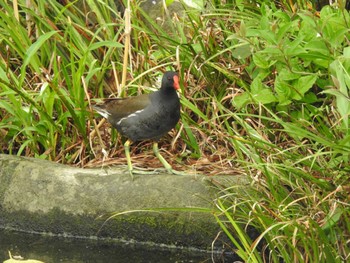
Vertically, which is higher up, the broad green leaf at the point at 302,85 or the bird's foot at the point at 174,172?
the broad green leaf at the point at 302,85

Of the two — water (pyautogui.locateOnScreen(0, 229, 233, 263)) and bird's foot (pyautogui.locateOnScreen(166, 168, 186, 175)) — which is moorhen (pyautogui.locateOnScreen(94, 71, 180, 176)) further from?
water (pyautogui.locateOnScreen(0, 229, 233, 263))

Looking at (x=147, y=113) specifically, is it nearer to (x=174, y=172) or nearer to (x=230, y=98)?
(x=174, y=172)

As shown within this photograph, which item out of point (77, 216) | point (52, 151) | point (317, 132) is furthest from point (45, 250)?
point (317, 132)

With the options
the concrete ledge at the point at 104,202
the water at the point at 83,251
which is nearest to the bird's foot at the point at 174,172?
the concrete ledge at the point at 104,202

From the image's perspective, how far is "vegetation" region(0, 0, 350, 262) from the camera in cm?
433

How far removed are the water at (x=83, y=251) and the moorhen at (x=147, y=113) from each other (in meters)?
0.44

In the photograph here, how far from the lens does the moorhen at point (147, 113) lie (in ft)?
17.1

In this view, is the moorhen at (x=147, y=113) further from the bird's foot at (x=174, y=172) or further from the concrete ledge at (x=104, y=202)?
the concrete ledge at (x=104, y=202)

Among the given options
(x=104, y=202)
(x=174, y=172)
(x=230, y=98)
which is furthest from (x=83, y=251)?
(x=230, y=98)

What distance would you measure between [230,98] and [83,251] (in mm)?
1248

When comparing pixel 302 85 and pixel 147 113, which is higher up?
pixel 302 85

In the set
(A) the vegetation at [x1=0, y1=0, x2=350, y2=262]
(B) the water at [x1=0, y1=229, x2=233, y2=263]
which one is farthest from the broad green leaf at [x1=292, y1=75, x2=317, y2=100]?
(B) the water at [x1=0, y1=229, x2=233, y2=263]

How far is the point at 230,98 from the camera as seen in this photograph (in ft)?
18.1

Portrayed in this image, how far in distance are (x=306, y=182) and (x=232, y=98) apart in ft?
3.20
